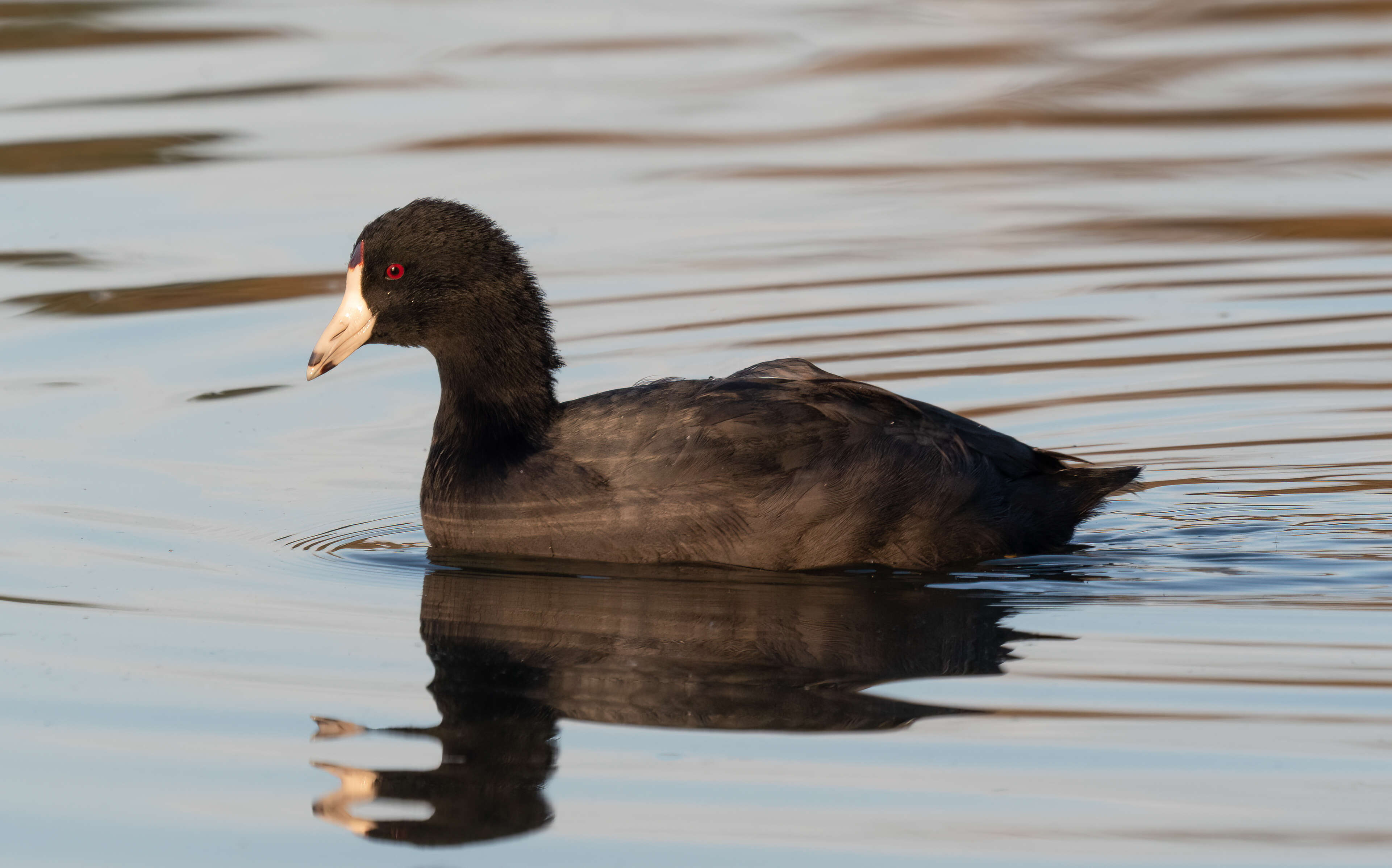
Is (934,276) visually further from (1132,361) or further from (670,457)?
(670,457)

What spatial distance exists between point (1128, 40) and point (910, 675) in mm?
11052

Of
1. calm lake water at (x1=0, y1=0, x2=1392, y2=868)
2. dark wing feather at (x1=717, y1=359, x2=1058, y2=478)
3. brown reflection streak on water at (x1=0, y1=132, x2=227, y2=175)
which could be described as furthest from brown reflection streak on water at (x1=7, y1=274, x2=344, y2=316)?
dark wing feather at (x1=717, y1=359, x2=1058, y2=478)

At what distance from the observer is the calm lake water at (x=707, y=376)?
420 centimetres

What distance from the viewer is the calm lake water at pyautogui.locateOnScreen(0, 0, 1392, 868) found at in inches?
165

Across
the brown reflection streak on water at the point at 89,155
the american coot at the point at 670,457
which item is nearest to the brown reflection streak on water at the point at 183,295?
the brown reflection streak on water at the point at 89,155

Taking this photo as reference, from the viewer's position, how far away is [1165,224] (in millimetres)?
10555

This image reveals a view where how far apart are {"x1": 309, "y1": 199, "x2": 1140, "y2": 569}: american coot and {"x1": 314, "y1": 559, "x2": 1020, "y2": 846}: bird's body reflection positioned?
0.13 meters

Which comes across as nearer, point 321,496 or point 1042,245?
point 321,496

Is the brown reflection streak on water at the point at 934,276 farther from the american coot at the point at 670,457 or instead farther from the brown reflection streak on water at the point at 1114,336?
the american coot at the point at 670,457

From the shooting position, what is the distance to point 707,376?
325 inches

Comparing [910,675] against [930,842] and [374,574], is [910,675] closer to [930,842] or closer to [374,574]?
[930,842]

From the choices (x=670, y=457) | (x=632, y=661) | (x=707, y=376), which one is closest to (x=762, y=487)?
(x=670, y=457)

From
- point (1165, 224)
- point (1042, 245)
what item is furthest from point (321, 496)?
point (1165, 224)

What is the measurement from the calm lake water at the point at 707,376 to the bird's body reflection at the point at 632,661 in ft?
0.06
